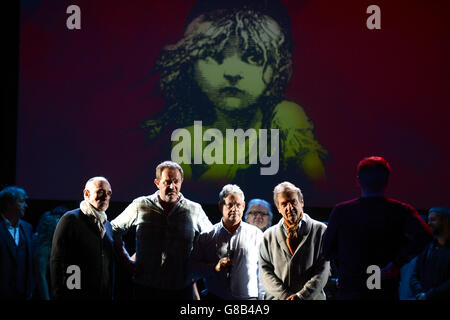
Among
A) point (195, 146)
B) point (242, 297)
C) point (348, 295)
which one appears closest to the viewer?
point (348, 295)

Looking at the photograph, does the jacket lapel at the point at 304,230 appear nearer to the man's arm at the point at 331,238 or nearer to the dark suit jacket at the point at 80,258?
the man's arm at the point at 331,238

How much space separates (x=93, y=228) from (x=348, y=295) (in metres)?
1.74

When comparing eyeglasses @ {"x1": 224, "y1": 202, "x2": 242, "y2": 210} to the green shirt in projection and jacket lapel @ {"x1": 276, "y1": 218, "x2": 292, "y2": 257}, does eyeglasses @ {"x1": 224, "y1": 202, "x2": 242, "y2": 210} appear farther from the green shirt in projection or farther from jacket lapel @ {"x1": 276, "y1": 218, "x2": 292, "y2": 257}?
the green shirt in projection

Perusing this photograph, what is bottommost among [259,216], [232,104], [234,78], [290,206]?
[259,216]

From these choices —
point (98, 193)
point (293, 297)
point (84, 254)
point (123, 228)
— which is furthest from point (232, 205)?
point (84, 254)

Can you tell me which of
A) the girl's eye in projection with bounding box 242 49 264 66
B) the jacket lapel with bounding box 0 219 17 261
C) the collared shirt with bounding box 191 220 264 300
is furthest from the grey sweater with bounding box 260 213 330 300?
the girl's eye in projection with bounding box 242 49 264 66

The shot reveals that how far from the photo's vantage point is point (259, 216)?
4.03 meters

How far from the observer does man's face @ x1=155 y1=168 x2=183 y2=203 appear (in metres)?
3.41

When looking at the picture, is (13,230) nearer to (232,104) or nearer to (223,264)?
(223,264)

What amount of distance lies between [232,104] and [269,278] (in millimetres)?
2278

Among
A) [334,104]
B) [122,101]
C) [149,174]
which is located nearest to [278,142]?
[334,104]

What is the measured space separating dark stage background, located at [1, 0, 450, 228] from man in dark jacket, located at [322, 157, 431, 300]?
2.08m

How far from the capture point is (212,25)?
5043mm
